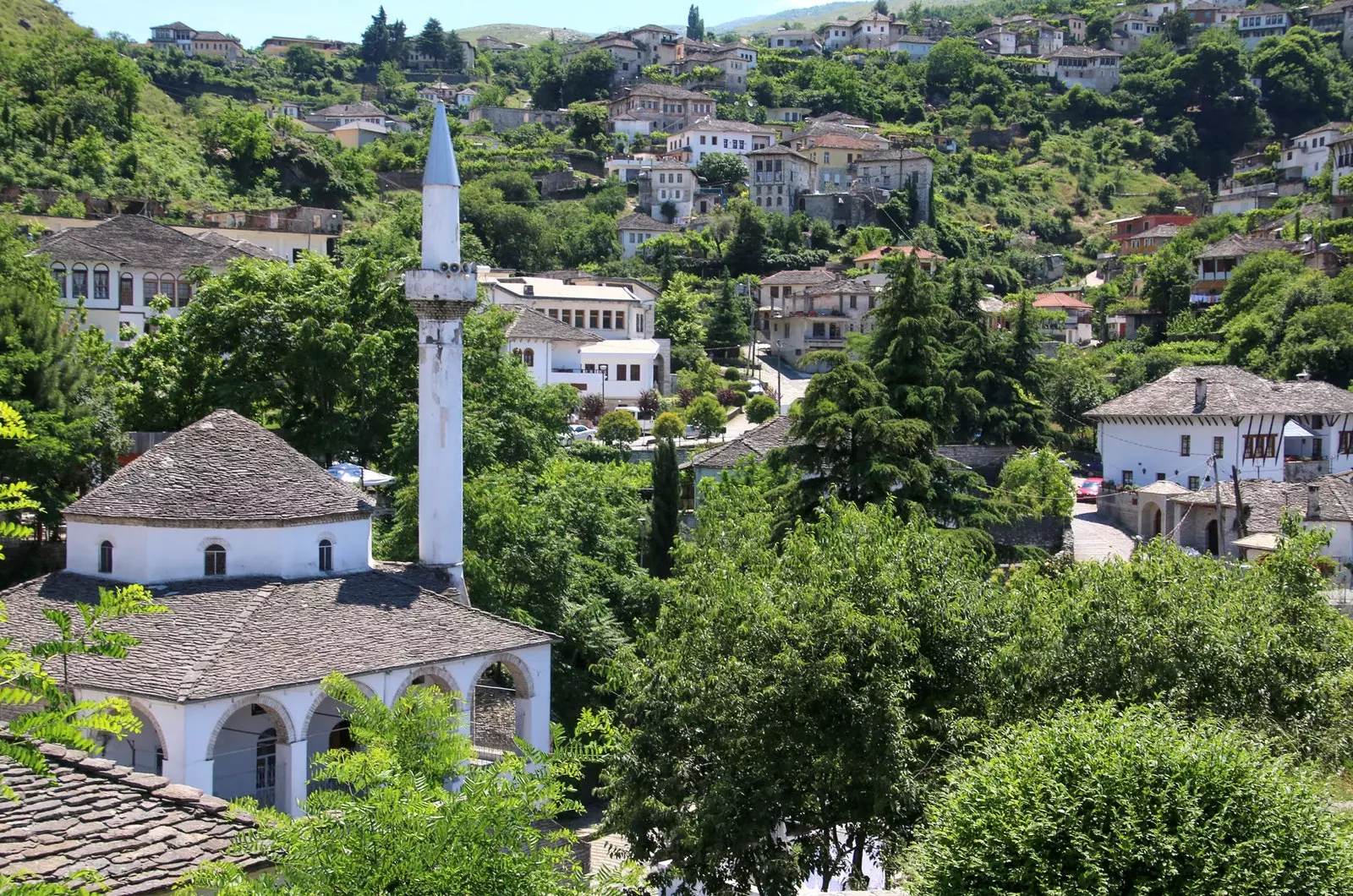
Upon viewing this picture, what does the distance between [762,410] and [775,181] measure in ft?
161

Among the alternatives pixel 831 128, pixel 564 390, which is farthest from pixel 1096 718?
pixel 831 128

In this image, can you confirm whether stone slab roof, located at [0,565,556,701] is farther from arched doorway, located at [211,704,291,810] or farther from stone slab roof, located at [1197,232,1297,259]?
stone slab roof, located at [1197,232,1297,259]

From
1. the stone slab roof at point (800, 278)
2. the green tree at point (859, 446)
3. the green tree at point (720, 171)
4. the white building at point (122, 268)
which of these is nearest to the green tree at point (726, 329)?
the stone slab roof at point (800, 278)

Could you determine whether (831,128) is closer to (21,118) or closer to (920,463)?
(21,118)

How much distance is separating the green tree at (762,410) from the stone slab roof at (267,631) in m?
35.3

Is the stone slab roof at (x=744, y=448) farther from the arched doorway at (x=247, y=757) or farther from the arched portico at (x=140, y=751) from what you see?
the arched portico at (x=140, y=751)

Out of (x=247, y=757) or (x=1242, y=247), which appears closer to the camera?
(x=247, y=757)

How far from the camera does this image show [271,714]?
72.1 feet

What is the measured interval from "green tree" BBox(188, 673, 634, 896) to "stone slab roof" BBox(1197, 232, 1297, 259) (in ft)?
238

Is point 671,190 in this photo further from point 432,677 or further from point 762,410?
point 432,677

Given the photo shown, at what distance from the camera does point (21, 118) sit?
81562 mm

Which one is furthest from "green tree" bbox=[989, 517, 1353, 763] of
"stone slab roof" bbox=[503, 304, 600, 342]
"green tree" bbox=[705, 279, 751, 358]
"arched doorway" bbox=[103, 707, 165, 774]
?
"green tree" bbox=[705, 279, 751, 358]

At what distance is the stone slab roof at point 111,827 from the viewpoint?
1130 centimetres

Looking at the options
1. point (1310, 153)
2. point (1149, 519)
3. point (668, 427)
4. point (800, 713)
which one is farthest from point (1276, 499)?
point (1310, 153)
